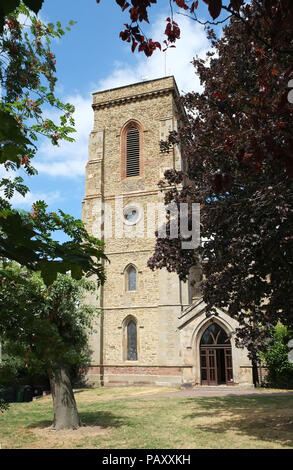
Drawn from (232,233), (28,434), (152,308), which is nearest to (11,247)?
(232,233)

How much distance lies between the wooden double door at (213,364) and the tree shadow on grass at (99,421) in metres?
9.40

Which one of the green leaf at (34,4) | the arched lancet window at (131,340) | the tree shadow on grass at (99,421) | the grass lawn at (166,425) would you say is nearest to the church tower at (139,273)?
the arched lancet window at (131,340)

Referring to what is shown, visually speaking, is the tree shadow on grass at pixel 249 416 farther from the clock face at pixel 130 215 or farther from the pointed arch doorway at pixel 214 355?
the clock face at pixel 130 215

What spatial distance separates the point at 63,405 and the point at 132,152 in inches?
786

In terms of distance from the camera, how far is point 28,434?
10016 mm

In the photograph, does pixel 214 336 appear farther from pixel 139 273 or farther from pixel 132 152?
pixel 132 152

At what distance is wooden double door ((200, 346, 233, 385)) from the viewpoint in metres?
20.8

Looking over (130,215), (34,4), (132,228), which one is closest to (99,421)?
(34,4)

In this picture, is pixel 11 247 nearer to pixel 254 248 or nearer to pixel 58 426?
pixel 254 248

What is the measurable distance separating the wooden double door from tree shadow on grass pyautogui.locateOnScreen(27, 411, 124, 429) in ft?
30.8

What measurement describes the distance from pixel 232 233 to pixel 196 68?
4.78 meters

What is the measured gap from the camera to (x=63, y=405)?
34.9ft

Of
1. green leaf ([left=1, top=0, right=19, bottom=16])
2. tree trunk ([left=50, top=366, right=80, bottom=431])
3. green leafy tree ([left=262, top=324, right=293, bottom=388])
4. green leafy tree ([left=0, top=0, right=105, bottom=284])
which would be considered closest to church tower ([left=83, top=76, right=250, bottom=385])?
green leafy tree ([left=262, top=324, right=293, bottom=388])

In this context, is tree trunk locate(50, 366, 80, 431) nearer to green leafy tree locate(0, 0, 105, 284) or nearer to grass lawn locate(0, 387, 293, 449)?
grass lawn locate(0, 387, 293, 449)
